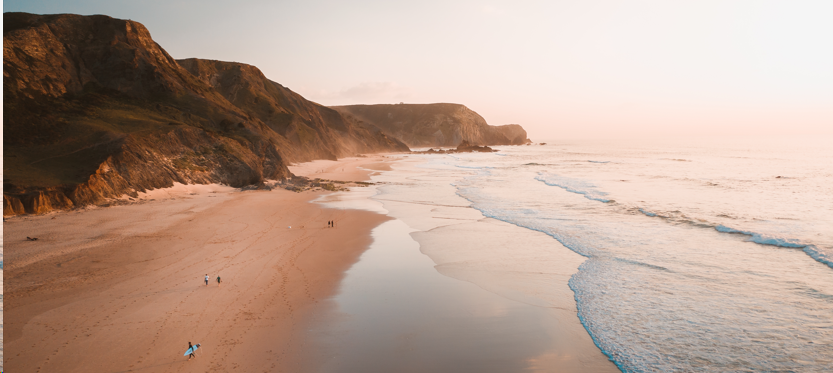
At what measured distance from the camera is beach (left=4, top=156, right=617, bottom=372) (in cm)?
622

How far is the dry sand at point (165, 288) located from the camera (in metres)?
6.14

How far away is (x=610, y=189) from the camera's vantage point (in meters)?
28.5

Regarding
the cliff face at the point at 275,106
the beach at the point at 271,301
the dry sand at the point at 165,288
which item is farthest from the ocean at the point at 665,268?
the cliff face at the point at 275,106

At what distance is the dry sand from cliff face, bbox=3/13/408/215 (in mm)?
4012

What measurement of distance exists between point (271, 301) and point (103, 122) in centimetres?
2585

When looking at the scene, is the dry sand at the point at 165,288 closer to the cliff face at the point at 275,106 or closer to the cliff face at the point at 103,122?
the cliff face at the point at 103,122

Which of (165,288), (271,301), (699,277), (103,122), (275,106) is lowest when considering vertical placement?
(699,277)

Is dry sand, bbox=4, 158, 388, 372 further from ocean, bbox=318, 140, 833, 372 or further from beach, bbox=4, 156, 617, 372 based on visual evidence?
ocean, bbox=318, 140, 833, 372

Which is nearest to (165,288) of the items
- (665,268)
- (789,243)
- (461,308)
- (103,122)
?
(461,308)

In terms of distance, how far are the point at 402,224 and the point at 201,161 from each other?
18279 mm

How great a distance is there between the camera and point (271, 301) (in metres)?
8.41

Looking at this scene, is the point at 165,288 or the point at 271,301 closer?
the point at 271,301

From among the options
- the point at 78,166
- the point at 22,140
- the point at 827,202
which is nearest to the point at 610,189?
the point at 827,202

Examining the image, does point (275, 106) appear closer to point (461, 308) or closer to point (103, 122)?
point (103, 122)
